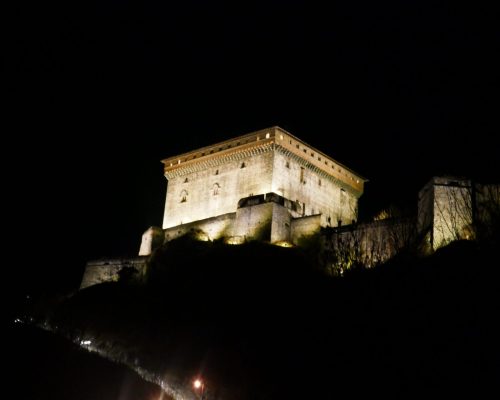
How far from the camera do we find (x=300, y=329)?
31.8 m

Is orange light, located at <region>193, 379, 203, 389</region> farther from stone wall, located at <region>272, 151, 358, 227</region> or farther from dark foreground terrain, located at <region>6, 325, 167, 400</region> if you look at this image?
stone wall, located at <region>272, 151, 358, 227</region>

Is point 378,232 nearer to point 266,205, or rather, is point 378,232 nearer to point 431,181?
point 431,181

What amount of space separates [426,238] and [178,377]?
14.2m

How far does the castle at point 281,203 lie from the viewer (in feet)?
117

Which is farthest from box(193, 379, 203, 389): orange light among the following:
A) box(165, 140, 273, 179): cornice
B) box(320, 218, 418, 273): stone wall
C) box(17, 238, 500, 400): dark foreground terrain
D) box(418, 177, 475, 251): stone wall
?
box(165, 140, 273, 179): cornice

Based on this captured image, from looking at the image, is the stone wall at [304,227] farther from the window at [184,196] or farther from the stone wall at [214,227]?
the window at [184,196]

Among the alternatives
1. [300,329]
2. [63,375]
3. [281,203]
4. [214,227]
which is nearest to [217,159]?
[214,227]

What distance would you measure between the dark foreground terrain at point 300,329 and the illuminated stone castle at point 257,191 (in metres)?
4.54

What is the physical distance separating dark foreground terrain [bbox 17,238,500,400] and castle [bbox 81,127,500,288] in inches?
134

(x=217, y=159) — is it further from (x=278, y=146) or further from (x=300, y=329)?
(x=300, y=329)

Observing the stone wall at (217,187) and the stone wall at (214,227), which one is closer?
the stone wall at (214,227)

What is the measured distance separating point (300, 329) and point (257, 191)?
63.2 ft

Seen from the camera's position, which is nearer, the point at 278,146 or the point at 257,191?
the point at 257,191

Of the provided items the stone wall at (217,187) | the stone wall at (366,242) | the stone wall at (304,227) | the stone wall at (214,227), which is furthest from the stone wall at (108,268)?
the stone wall at (366,242)
